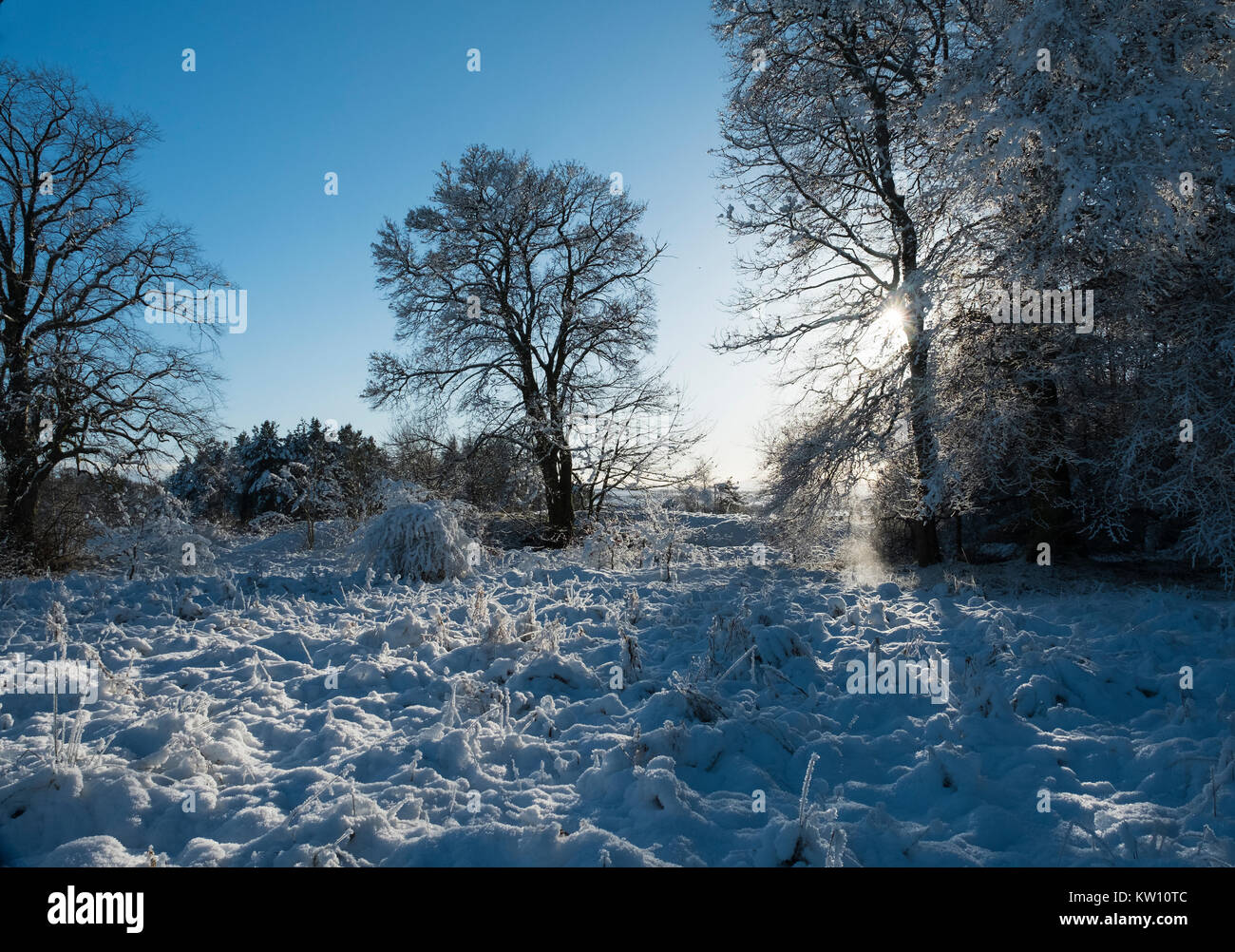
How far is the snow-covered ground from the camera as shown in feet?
7.59

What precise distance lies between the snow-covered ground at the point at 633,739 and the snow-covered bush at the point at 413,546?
2.71m

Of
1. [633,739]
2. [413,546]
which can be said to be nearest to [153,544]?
[413,546]

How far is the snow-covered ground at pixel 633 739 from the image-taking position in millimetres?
2312

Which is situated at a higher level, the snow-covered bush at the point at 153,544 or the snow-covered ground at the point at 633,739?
the snow-covered bush at the point at 153,544

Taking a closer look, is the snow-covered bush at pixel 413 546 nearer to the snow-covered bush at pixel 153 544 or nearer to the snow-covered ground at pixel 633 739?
the snow-covered bush at pixel 153 544

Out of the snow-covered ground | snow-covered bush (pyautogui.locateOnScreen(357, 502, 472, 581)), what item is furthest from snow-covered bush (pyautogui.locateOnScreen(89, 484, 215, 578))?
the snow-covered ground

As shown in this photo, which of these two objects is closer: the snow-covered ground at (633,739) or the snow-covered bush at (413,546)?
the snow-covered ground at (633,739)

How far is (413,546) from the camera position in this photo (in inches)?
343

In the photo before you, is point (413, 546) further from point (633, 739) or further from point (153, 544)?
point (633, 739)

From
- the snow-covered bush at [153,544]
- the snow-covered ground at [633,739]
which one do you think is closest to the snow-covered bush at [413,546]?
the snow-covered bush at [153,544]

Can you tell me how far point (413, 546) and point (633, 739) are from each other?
649 centimetres
